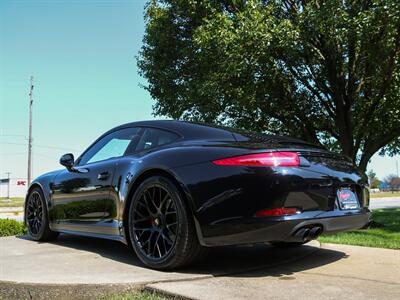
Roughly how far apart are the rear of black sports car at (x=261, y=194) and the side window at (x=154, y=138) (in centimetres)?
57

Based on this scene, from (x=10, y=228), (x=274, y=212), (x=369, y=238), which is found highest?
(x=274, y=212)

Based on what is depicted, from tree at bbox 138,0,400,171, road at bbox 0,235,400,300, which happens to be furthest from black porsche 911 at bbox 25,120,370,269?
tree at bbox 138,0,400,171

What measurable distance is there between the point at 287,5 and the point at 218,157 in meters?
8.13

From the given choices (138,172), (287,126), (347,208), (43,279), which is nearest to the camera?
(43,279)

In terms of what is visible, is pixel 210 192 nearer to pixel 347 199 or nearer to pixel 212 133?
pixel 212 133

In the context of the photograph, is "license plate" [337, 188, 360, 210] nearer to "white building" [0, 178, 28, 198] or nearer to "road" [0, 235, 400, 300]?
"road" [0, 235, 400, 300]

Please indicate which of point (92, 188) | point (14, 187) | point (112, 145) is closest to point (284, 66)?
point (112, 145)

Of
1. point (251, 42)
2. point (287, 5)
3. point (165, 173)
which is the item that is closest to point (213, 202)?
point (165, 173)

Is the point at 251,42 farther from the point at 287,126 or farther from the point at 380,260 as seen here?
the point at 380,260

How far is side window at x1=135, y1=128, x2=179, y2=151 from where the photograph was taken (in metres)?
4.24

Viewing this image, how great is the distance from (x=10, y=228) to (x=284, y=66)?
643 centimetres

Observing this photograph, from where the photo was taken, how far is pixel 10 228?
732 centimetres

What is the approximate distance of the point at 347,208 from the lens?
3838 mm

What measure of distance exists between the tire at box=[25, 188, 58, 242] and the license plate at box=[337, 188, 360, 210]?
3405 millimetres
